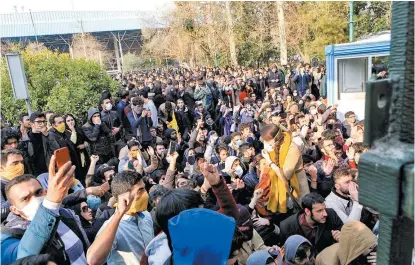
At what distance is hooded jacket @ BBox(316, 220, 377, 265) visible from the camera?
2393mm

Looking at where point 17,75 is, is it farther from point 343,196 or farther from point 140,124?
point 343,196

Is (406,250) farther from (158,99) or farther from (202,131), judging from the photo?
(158,99)

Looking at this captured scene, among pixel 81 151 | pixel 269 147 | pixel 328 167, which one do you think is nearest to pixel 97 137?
pixel 81 151

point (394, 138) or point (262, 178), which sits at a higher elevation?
point (394, 138)

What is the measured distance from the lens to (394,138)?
935 mm

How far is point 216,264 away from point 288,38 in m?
20.1

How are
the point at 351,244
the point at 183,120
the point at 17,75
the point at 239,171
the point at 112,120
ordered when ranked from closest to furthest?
Answer: the point at 351,244, the point at 239,171, the point at 17,75, the point at 112,120, the point at 183,120

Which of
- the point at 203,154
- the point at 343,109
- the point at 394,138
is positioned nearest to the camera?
the point at 394,138

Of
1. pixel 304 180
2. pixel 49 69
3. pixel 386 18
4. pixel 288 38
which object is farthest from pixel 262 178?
pixel 288 38

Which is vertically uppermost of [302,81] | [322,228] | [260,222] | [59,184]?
[59,184]

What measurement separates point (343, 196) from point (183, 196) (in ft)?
5.67

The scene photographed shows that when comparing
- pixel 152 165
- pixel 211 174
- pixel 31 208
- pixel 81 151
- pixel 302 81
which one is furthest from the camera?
pixel 302 81

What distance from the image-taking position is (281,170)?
136 inches

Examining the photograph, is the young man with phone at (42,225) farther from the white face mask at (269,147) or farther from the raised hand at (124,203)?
the white face mask at (269,147)
